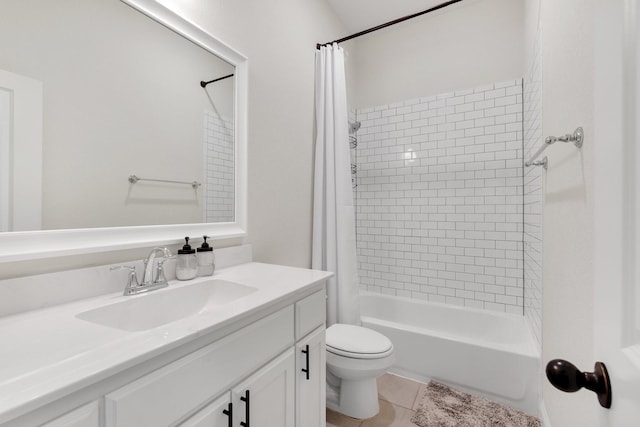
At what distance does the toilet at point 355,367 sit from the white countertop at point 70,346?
0.83 m

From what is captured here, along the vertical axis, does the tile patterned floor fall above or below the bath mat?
below

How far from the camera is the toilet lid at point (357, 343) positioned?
1590mm

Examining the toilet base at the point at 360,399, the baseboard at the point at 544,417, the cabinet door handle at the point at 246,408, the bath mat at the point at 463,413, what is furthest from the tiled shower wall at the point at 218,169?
the baseboard at the point at 544,417

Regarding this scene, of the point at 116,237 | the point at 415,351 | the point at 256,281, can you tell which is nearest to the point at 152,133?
the point at 116,237

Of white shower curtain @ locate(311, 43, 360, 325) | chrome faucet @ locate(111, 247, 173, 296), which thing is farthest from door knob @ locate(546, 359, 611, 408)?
white shower curtain @ locate(311, 43, 360, 325)

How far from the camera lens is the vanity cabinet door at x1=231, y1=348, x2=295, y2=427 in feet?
2.86

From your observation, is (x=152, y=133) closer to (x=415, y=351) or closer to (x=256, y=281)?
(x=256, y=281)

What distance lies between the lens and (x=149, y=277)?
3.52ft

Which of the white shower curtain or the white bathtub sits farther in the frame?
the white shower curtain

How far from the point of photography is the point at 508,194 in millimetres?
2324

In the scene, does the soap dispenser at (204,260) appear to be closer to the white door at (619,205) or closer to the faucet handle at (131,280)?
the faucet handle at (131,280)

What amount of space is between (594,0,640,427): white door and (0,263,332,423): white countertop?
2.46 ft

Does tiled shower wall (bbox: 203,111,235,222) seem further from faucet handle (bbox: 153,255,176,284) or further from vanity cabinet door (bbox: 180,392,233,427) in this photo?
vanity cabinet door (bbox: 180,392,233,427)

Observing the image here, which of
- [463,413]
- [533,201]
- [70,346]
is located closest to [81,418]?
[70,346]
